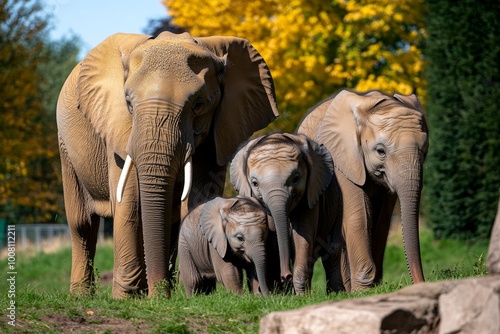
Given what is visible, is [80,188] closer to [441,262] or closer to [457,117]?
[441,262]

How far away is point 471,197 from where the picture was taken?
69.9 ft

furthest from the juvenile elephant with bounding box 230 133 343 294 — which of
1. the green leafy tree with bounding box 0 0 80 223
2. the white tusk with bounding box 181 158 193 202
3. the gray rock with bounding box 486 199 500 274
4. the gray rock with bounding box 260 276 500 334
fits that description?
the green leafy tree with bounding box 0 0 80 223

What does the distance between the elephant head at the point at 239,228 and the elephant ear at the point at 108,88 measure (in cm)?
105

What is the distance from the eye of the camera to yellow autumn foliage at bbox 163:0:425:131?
25312 millimetres

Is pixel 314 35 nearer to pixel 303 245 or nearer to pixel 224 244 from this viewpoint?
pixel 224 244

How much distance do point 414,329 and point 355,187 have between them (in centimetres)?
509

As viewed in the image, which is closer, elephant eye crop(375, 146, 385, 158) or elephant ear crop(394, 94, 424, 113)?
elephant eye crop(375, 146, 385, 158)

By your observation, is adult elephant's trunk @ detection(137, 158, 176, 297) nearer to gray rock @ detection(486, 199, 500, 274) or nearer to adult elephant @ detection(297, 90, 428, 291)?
adult elephant @ detection(297, 90, 428, 291)

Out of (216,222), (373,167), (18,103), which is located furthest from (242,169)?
(18,103)

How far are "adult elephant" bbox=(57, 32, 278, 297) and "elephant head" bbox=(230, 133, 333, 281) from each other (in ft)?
1.38

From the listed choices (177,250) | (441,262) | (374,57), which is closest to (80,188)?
(177,250)

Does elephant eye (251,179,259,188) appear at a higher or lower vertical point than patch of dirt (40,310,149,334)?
higher

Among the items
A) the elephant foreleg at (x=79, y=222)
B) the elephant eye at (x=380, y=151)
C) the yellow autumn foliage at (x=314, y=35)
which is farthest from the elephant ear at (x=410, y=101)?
the yellow autumn foliage at (x=314, y=35)

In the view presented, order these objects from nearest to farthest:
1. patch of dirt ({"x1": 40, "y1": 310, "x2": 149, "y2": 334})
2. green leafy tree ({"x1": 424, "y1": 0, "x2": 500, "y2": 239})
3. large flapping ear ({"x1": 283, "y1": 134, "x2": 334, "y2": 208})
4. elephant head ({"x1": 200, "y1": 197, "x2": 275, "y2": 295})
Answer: patch of dirt ({"x1": 40, "y1": 310, "x2": 149, "y2": 334}), elephant head ({"x1": 200, "y1": 197, "x2": 275, "y2": 295}), large flapping ear ({"x1": 283, "y1": 134, "x2": 334, "y2": 208}), green leafy tree ({"x1": 424, "y1": 0, "x2": 500, "y2": 239})
